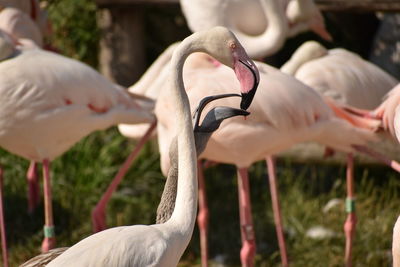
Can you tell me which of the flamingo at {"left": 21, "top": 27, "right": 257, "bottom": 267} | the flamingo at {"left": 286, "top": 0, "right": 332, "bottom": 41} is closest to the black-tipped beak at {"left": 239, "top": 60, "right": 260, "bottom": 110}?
the flamingo at {"left": 21, "top": 27, "right": 257, "bottom": 267}

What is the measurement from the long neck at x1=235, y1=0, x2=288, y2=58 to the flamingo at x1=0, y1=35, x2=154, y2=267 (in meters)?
1.05

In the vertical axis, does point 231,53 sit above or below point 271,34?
above

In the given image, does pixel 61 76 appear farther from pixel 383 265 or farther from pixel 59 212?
pixel 383 265

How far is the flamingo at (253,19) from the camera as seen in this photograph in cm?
555

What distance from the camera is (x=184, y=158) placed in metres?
3.00

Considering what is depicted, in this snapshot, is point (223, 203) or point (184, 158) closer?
point (184, 158)

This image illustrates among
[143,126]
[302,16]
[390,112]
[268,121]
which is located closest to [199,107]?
[268,121]

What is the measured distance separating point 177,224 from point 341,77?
2456 millimetres

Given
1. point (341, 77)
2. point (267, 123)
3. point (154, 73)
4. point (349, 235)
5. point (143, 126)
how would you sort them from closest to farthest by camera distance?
point (267, 123)
point (349, 235)
point (341, 77)
point (143, 126)
point (154, 73)

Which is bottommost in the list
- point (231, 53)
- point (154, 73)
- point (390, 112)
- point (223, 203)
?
point (223, 203)

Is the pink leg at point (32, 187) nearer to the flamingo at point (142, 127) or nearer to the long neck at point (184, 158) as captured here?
the flamingo at point (142, 127)

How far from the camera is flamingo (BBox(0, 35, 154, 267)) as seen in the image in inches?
176

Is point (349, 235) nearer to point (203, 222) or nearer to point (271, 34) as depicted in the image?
point (203, 222)

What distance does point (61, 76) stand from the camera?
458cm
